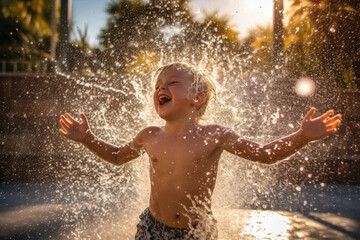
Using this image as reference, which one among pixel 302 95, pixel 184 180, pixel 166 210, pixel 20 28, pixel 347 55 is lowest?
pixel 166 210

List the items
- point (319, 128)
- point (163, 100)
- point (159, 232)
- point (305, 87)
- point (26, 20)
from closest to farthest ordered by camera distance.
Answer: point (319, 128)
point (159, 232)
point (163, 100)
point (305, 87)
point (26, 20)

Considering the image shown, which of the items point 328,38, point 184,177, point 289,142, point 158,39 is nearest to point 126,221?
point 184,177

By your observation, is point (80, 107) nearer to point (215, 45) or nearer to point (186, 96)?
point (215, 45)

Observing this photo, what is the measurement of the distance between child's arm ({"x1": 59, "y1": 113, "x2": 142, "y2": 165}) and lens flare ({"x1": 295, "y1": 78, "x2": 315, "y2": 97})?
10.0ft

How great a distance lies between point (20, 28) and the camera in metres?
18.9

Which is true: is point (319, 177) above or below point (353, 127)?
below

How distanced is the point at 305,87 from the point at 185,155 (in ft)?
10.7

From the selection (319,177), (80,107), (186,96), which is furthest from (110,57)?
(186,96)

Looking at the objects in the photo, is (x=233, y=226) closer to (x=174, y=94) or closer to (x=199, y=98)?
(x=199, y=98)

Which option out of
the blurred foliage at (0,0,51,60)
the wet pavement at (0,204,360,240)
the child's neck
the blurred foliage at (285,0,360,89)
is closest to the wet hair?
the child's neck

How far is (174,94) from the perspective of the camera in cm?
180

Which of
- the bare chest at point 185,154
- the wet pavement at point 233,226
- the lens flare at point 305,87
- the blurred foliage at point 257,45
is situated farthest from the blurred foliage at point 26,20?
the bare chest at point 185,154

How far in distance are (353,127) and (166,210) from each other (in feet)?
11.5

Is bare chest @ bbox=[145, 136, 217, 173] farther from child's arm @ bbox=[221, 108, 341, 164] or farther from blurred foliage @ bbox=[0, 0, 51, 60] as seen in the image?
blurred foliage @ bbox=[0, 0, 51, 60]
